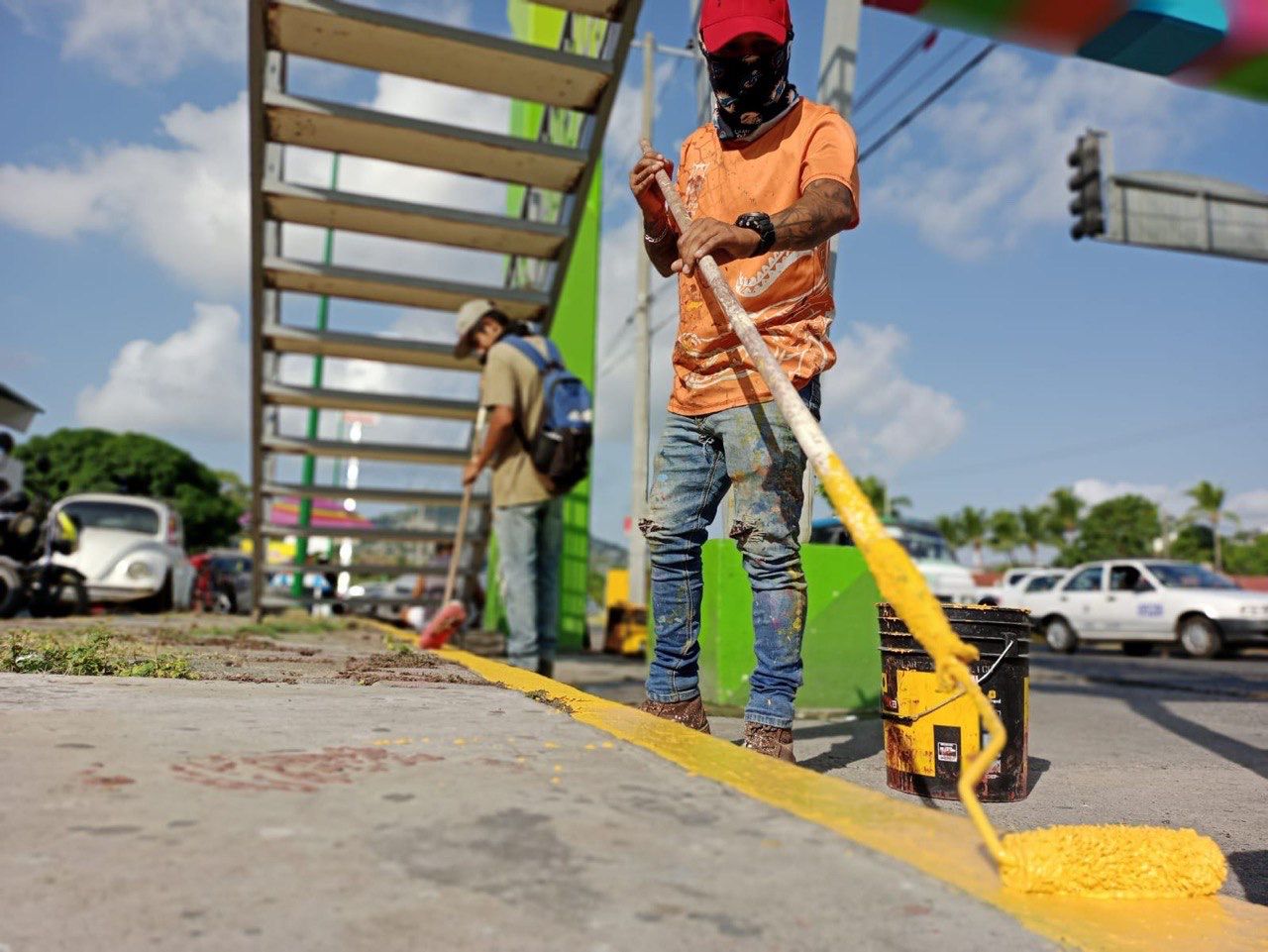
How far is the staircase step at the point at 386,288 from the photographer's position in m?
6.89

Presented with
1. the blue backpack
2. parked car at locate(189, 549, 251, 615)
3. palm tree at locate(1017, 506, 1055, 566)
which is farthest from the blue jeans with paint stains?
palm tree at locate(1017, 506, 1055, 566)

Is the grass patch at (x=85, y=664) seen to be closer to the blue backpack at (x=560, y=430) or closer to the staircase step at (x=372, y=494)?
the blue backpack at (x=560, y=430)

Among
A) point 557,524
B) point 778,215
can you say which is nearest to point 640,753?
point 778,215

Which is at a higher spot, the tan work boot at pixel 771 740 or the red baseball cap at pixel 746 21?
the red baseball cap at pixel 746 21

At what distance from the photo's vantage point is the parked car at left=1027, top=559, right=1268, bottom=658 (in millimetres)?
14477

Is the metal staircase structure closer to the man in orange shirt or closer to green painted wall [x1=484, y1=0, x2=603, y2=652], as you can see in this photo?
the man in orange shirt

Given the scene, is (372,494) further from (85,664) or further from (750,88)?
(750,88)

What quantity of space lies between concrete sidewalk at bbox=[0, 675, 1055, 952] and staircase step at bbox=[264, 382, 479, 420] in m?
5.62

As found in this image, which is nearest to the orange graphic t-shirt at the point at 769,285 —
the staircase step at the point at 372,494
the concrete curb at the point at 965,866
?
the concrete curb at the point at 965,866

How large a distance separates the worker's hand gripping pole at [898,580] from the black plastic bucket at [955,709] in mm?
1235

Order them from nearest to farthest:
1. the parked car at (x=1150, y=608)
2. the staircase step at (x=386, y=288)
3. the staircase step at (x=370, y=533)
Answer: the staircase step at (x=386, y=288), the staircase step at (x=370, y=533), the parked car at (x=1150, y=608)

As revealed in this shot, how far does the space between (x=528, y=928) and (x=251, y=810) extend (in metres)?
0.55

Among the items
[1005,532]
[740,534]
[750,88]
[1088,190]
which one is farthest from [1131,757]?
[1005,532]

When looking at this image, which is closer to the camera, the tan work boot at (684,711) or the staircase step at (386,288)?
the tan work boot at (684,711)
